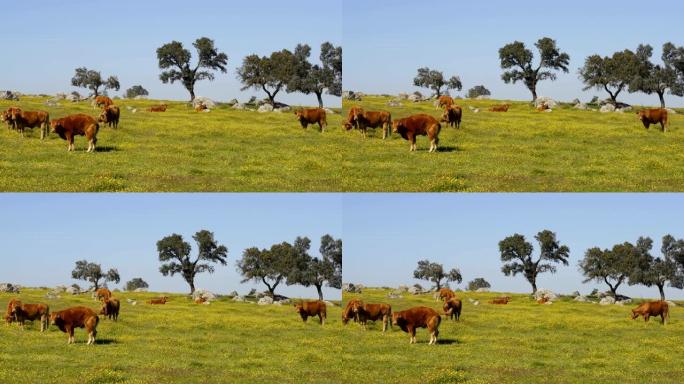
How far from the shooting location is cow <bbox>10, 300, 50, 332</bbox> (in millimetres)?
37250

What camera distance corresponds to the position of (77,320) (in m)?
33.4

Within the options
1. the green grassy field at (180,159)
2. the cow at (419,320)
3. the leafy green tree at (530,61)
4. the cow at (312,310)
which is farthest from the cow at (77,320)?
the leafy green tree at (530,61)

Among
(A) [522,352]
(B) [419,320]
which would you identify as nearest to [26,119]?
(B) [419,320]

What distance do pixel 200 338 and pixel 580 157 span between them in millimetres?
22909

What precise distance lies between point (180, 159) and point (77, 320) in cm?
1119

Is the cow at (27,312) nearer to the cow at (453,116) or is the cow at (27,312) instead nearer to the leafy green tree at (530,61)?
the cow at (453,116)

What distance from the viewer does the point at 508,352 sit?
104 ft

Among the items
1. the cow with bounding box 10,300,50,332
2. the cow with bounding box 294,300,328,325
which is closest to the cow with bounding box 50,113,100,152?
the cow with bounding box 10,300,50,332

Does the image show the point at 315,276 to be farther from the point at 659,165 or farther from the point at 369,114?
the point at 659,165

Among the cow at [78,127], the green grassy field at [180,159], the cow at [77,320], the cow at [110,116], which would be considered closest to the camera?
the cow at [77,320]

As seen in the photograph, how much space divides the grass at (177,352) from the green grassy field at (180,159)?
22.4ft

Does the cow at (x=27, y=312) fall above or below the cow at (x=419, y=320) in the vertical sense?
below

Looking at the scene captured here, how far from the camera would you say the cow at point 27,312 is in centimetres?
3725

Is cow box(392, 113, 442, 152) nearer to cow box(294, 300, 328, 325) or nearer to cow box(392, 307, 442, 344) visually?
cow box(294, 300, 328, 325)
